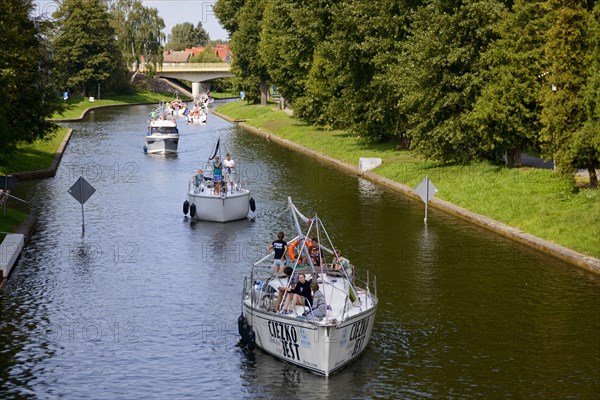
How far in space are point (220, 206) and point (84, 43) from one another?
119624mm

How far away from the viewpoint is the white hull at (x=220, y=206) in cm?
4728

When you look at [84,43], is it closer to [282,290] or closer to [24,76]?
[24,76]

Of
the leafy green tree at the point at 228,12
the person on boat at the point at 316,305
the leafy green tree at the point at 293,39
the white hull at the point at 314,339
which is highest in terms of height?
the leafy green tree at the point at 228,12

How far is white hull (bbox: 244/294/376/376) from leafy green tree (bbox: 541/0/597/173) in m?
23.5

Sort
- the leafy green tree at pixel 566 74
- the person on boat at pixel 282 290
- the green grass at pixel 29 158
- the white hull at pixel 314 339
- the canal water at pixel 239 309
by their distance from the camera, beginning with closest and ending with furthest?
1. the white hull at pixel 314 339
2. the canal water at pixel 239 309
3. the person on boat at pixel 282 290
4. the leafy green tree at pixel 566 74
5. the green grass at pixel 29 158

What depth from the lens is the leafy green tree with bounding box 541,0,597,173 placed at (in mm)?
46094

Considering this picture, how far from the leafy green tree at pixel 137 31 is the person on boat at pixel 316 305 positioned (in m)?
159

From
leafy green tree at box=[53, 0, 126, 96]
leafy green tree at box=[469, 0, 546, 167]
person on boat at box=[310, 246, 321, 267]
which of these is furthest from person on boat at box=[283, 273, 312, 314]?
leafy green tree at box=[53, 0, 126, 96]

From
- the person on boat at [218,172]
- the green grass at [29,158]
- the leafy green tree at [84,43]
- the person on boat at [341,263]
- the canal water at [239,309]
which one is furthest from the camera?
the leafy green tree at [84,43]

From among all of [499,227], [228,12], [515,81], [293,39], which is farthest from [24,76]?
[228,12]

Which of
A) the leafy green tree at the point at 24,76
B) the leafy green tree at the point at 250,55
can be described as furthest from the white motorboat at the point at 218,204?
the leafy green tree at the point at 250,55

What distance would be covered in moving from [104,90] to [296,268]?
5799 inches

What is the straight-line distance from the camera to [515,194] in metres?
48.7

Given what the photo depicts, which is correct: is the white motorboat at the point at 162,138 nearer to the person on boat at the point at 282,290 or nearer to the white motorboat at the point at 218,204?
the white motorboat at the point at 218,204
